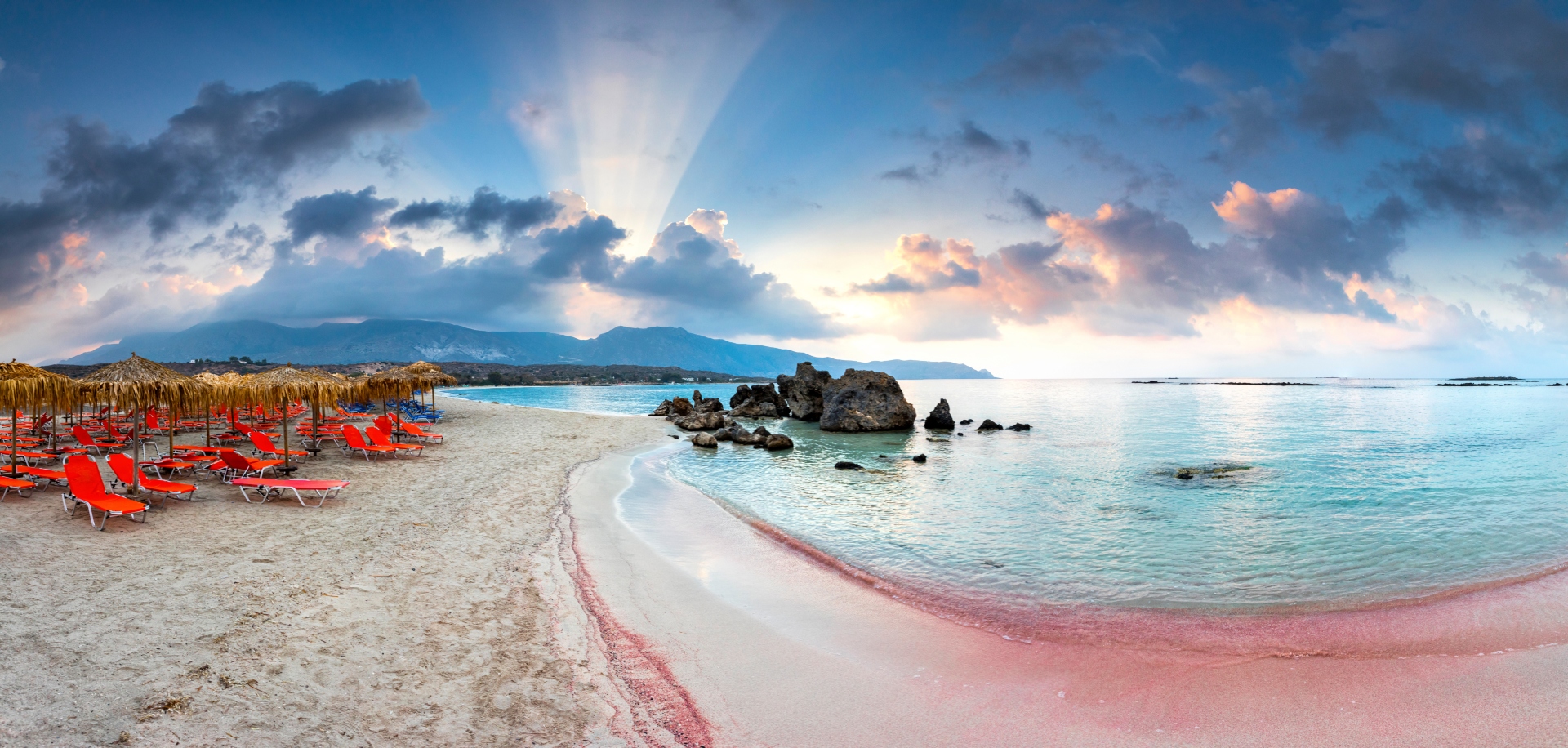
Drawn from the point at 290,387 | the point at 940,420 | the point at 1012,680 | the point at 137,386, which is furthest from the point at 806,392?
the point at 1012,680

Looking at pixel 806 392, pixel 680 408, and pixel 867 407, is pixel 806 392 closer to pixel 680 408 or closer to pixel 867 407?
pixel 680 408

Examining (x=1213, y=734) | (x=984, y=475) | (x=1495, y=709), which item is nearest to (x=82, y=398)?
(x=1213, y=734)

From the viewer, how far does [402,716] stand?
185 inches

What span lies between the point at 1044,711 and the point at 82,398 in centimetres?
1811

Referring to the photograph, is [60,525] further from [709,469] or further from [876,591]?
[709,469]

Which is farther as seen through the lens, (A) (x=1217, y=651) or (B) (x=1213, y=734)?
(A) (x=1217, y=651)

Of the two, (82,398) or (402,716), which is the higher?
(82,398)

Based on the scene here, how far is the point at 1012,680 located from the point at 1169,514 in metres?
11.2

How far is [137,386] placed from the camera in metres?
11.6

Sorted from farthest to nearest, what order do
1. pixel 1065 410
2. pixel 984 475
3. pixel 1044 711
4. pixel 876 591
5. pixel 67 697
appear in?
1. pixel 1065 410
2. pixel 984 475
3. pixel 876 591
4. pixel 1044 711
5. pixel 67 697

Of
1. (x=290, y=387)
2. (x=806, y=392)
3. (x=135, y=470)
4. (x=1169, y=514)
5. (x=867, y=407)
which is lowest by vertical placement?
(x=1169, y=514)

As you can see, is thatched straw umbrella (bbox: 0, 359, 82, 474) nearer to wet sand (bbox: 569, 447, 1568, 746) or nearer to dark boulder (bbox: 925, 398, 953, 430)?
wet sand (bbox: 569, 447, 1568, 746)

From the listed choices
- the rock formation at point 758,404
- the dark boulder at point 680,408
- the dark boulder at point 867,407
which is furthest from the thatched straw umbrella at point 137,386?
the rock formation at point 758,404

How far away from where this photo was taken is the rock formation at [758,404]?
5041 cm
